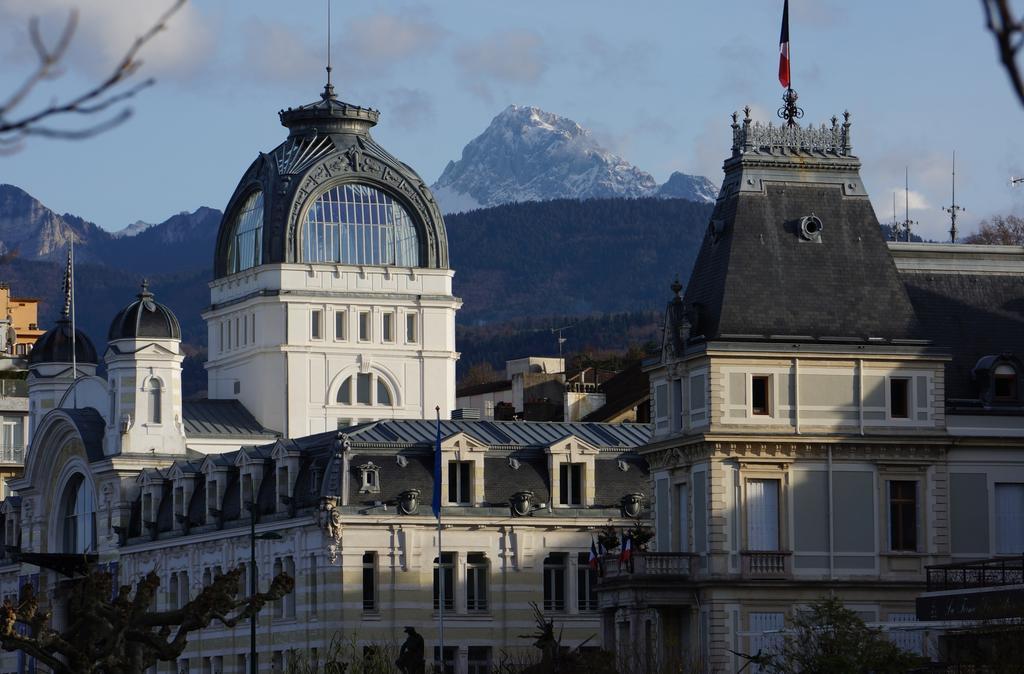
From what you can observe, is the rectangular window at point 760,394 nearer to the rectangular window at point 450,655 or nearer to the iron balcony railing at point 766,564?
the iron balcony railing at point 766,564

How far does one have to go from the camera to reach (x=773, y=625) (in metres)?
76.5

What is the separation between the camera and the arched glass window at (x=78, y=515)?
124 meters

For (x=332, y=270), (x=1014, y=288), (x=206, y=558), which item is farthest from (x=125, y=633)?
(x=332, y=270)

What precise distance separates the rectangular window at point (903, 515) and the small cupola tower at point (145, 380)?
5236 centimetres

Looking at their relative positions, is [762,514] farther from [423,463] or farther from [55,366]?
[55,366]

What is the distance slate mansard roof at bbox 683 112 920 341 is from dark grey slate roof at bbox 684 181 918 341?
3 cm

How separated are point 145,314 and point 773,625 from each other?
58080mm

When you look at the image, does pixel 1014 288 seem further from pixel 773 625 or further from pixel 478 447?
pixel 478 447

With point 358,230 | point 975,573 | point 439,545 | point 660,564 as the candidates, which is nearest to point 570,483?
point 439,545

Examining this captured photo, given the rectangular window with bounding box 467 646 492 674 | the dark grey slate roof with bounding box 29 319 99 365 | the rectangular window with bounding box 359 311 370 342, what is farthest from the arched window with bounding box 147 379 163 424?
the rectangular window with bounding box 467 646 492 674

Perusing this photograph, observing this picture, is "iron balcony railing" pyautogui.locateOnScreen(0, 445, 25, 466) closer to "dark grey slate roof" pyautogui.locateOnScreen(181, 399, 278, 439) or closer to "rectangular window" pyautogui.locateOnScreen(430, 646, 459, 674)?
"dark grey slate roof" pyautogui.locateOnScreen(181, 399, 278, 439)

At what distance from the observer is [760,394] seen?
261 feet

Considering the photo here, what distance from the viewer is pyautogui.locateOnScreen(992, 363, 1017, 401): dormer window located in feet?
268

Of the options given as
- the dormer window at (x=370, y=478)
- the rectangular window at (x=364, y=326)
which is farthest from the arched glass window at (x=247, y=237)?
the dormer window at (x=370, y=478)
